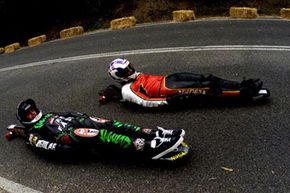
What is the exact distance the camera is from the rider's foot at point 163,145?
17.5 ft

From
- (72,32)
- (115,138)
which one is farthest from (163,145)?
(72,32)

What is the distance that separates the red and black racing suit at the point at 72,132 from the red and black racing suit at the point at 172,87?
3.81 feet

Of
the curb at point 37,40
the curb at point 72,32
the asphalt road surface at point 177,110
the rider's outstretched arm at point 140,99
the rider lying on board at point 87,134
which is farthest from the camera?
the curb at point 37,40

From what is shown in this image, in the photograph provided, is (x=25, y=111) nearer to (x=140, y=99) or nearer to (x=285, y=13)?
(x=140, y=99)

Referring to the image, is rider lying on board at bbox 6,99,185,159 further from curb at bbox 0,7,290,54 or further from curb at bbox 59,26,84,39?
curb at bbox 59,26,84,39

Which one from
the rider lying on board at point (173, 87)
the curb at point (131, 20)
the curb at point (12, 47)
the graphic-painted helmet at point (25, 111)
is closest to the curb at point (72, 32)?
the curb at point (131, 20)

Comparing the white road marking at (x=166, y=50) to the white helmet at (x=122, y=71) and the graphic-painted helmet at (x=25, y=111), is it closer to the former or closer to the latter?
the white helmet at (x=122, y=71)

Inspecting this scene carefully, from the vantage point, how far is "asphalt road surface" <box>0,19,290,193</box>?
5.29 metres

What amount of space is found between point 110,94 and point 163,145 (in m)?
2.76

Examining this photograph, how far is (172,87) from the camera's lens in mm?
6691

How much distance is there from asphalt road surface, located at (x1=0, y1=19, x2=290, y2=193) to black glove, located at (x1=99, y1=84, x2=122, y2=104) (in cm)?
14

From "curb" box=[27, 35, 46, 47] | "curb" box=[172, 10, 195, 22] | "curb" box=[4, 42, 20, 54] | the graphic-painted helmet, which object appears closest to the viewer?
the graphic-painted helmet

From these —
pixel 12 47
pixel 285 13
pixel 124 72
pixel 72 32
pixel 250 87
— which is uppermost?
pixel 124 72

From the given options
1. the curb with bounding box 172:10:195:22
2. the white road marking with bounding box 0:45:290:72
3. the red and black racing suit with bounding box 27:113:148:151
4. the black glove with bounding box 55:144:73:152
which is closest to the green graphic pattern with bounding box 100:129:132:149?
the red and black racing suit with bounding box 27:113:148:151
